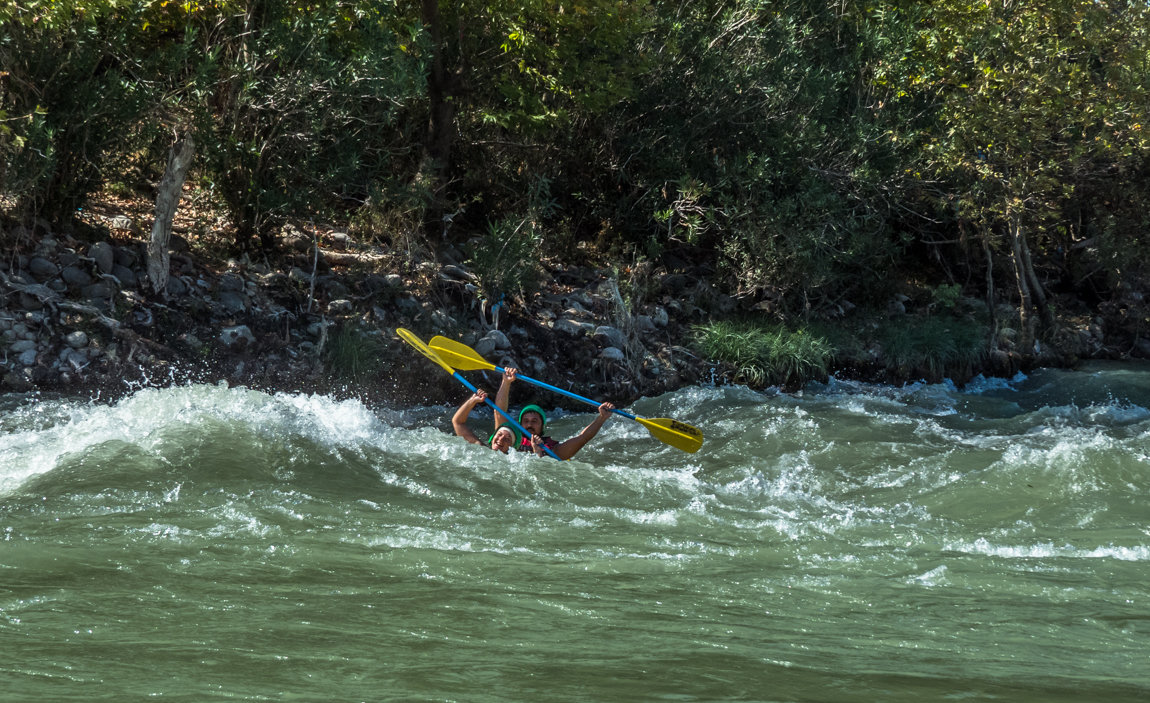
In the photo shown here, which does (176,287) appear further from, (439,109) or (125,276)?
(439,109)

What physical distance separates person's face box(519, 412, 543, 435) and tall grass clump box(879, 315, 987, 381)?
5955mm

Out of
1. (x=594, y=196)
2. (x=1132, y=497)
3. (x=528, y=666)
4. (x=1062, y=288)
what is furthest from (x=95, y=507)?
(x=1062, y=288)

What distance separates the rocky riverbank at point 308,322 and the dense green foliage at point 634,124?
0.37 metres

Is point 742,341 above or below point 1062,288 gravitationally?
below

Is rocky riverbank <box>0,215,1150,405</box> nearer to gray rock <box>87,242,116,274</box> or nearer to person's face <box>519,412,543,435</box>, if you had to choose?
gray rock <box>87,242,116,274</box>

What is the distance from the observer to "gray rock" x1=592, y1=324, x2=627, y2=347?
1085 centimetres

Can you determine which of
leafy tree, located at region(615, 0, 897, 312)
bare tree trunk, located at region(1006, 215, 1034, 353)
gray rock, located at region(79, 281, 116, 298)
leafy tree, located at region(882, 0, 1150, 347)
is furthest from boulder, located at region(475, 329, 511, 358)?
bare tree trunk, located at region(1006, 215, 1034, 353)

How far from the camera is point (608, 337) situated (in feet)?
35.7

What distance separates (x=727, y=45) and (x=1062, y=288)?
7.01 m

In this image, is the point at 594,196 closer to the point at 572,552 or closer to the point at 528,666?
the point at 572,552

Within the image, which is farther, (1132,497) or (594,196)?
(594,196)

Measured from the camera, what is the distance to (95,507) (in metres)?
4.77

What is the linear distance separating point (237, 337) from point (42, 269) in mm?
Answer: 1691

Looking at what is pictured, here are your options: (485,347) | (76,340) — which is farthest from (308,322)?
(76,340)
